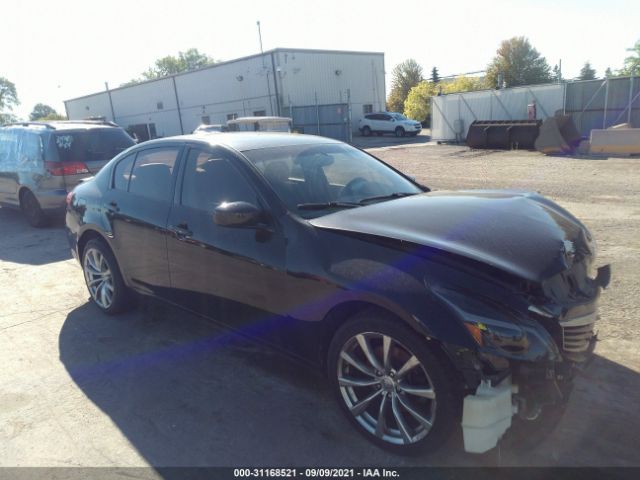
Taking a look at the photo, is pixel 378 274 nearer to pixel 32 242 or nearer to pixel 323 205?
pixel 323 205

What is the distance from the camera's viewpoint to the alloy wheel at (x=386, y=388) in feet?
8.01

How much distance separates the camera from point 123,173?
14.6 ft

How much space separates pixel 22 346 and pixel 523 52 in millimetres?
61026

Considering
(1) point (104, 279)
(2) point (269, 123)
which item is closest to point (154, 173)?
(1) point (104, 279)

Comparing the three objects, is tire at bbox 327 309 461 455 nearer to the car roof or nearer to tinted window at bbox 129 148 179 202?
the car roof

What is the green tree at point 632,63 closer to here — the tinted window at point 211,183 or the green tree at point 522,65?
the green tree at point 522,65

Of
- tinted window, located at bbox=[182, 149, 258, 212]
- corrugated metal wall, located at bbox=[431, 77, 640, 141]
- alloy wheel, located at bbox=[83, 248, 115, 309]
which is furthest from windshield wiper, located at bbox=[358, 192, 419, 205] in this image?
corrugated metal wall, located at bbox=[431, 77, 640, 141]

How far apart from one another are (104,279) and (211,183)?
1903mm

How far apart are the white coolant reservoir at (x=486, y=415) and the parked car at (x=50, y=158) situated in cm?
792

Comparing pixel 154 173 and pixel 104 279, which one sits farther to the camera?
pixel 104 279

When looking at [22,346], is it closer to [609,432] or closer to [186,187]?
[186,187]

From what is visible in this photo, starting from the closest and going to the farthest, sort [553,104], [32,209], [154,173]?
1. [154,173]
2. [32,209]
3. [553,104]

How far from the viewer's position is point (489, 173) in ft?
42.6

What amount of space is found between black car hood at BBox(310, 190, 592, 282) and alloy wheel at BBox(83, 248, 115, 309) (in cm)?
265
